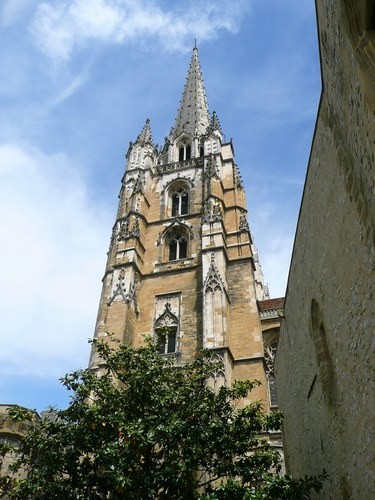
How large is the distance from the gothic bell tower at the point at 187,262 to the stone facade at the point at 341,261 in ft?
26.6

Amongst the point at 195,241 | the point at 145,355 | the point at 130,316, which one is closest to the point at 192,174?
the point at 195,241

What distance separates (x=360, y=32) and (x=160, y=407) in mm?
7128

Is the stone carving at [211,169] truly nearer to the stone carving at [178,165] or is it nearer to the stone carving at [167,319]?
the stone carving at [178,165]

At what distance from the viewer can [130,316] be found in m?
19.2

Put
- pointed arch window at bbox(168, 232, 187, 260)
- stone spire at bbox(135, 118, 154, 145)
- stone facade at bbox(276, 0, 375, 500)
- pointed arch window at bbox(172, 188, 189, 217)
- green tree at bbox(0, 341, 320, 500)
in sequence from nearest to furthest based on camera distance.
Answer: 1. stone facade at bbox(276, 0, 375, 500)
2. green tree at bbox(0, 341, 320, 500)
3. pointed arch window at bbox(168, 232, 187, 260)
4. pointed arch window at bbox(172, 188, 189, 217)
5. stone spire at bbox(135, 118, 154, 145)

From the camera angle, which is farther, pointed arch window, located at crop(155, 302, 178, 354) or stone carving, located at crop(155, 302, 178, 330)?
stone carving, located at crop(155, 302, 178, 330)

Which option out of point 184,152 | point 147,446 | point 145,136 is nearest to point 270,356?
point 147,446

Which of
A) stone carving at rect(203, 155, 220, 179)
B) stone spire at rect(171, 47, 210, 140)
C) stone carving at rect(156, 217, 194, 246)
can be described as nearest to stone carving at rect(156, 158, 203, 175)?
stone carving at rect(203, 155, 220, 179)

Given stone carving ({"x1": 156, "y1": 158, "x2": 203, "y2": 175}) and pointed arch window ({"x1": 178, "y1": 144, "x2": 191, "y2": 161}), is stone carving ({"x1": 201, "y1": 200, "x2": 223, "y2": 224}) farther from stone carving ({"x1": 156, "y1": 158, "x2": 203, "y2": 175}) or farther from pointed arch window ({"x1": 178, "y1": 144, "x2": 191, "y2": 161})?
pointed arch window ({"x1": 178, "y1": 144, "x2": 191, "y2": 161})

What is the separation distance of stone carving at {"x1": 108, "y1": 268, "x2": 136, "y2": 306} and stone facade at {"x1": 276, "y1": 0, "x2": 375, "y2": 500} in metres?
12.2

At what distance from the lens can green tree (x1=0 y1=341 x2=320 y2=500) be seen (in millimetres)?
Result: 7230

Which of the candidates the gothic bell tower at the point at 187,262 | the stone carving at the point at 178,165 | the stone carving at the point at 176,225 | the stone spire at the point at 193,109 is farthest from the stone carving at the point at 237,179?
the stone spire at the point at 193,109

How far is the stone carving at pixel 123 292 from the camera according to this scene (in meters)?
19.6

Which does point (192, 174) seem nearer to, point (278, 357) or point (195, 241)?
point (195, 241)
